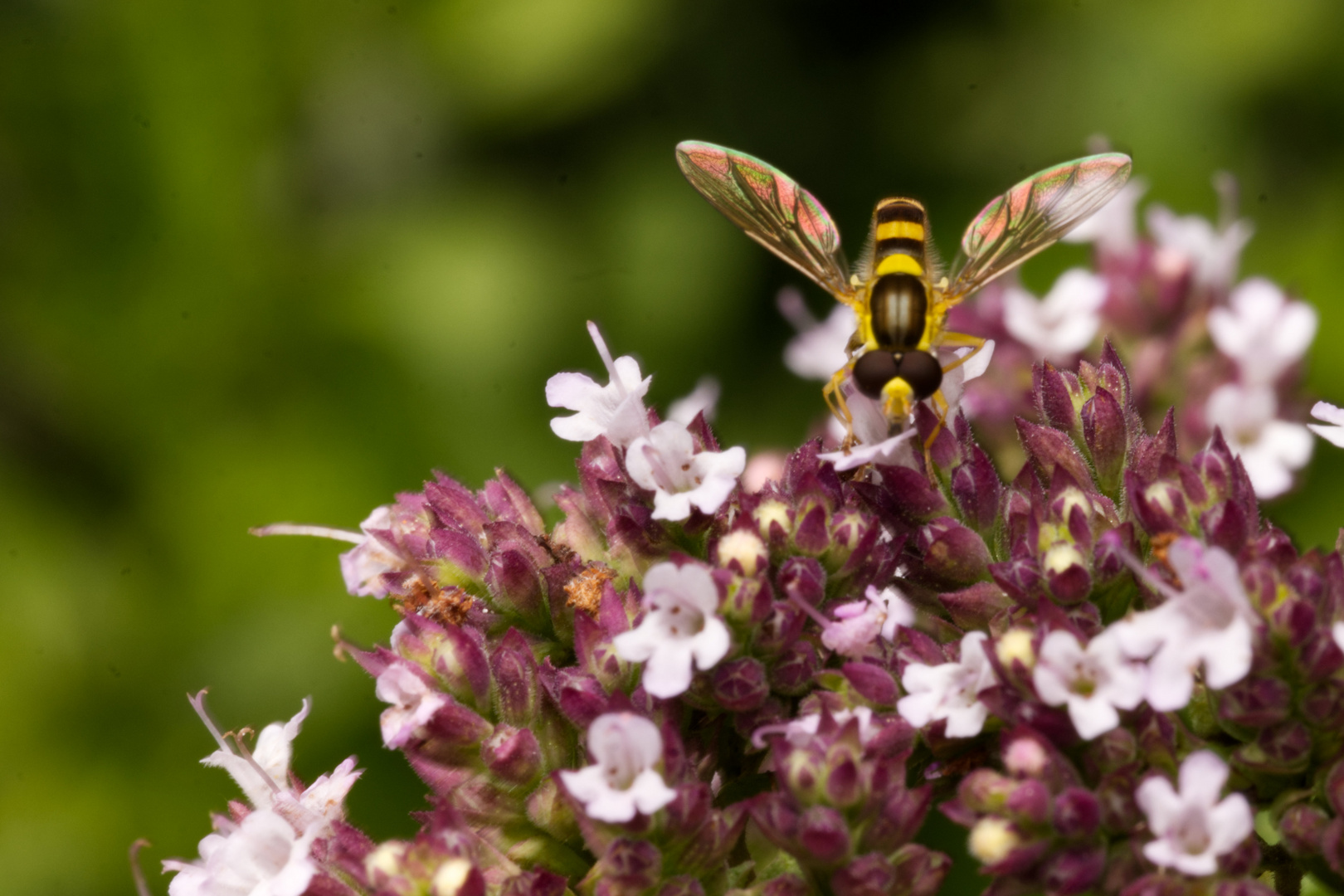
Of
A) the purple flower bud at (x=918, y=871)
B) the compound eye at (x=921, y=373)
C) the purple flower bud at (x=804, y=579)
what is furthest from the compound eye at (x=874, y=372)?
the purple flower bud at (x=918, y=871)

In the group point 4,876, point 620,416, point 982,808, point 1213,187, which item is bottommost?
point 4,876

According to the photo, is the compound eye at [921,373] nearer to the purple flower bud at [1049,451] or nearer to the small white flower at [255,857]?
the purple flower bud at [1049,451]

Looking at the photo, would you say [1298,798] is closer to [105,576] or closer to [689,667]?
[689,667]

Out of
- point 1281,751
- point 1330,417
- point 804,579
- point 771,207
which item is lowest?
point 1281,751

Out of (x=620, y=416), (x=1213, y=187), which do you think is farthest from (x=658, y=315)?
(x=620, y=416)

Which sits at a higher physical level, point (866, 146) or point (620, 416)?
point (620, 416)

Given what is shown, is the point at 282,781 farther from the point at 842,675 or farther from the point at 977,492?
the point at 977,492

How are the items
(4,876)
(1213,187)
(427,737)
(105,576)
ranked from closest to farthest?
(427,737) < (4,876) < (105,576) < (1213,187)

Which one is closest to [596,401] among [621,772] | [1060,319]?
[621,772]
